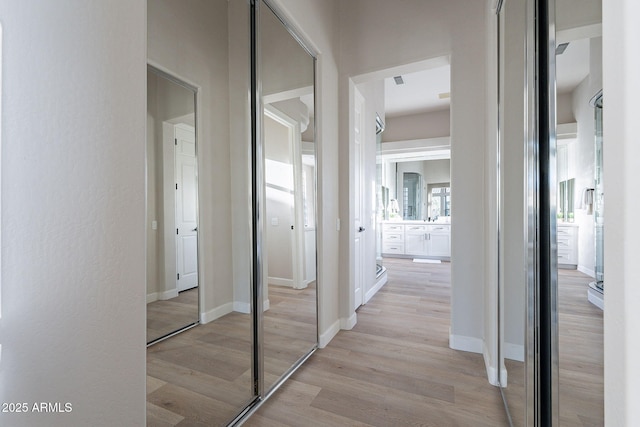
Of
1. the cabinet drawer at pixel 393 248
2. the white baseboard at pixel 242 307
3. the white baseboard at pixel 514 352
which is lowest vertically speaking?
the cabinet drawer at pixel 393 248

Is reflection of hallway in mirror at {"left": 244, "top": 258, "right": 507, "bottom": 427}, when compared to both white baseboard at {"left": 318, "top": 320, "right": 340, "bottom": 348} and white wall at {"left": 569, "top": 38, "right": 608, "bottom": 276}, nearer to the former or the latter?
white baseboard at {"left": 318, "top": 320, "right": 340, "bottom": 348}

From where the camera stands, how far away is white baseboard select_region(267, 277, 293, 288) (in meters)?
1.90

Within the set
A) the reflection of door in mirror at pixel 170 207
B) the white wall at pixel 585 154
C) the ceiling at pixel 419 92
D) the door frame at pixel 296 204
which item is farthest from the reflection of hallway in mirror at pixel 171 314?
the ceiling at pixel 419 92

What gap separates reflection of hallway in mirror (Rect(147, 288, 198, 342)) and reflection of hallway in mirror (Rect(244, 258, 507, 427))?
2.41ft

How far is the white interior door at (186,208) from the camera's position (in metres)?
1.30

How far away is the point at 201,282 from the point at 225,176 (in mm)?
571

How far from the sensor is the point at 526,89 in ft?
4.06

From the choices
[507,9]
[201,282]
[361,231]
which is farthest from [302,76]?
[361,231]

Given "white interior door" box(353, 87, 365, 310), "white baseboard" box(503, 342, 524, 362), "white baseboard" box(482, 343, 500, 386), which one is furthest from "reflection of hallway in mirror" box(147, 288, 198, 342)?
"white interior door" box(353, 87, 365, 310)

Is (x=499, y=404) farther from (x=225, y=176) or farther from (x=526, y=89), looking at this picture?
(x=225, y=176)

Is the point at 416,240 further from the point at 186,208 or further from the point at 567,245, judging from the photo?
the point at 186,208

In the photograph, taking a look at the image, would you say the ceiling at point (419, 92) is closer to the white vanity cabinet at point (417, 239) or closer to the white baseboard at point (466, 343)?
the white vanity cabinet at point (417, 239)

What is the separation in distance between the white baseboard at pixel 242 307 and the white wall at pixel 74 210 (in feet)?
2.22

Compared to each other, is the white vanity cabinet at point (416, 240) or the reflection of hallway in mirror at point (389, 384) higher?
the white vanity cabinet at point (416, 240)
